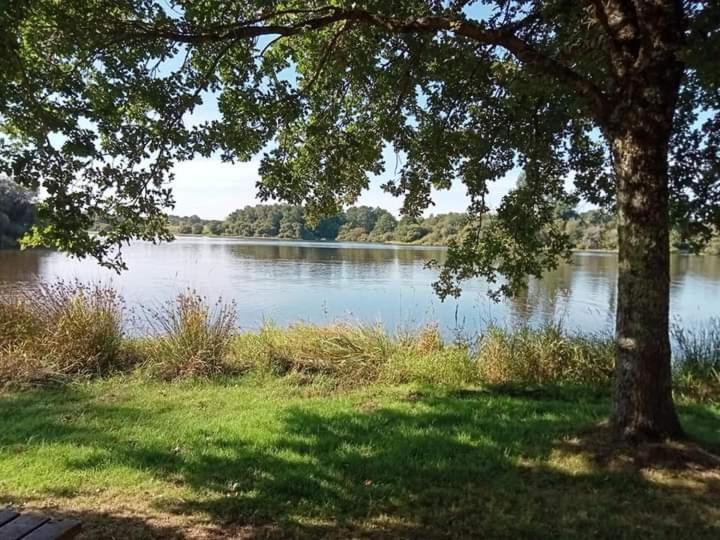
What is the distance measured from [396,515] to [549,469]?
1192 millimetres

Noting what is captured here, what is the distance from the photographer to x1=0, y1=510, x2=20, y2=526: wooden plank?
6.66 ft

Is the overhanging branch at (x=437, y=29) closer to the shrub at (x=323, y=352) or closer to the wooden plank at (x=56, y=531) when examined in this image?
the wooden plank at (x=56, y=531)

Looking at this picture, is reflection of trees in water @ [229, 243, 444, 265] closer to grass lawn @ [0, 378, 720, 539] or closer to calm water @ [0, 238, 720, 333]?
calm water @ [0, 238, 720, 333]

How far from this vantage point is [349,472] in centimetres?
354

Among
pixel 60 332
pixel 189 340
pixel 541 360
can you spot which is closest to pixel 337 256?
pixel 189 340

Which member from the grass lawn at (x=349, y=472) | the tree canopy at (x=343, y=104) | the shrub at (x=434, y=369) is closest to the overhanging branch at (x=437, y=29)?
the tree canopy at (x=343, y=104)

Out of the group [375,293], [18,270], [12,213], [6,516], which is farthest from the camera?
[12,213]

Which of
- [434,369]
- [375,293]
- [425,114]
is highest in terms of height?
[425,114]

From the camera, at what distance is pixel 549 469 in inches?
139

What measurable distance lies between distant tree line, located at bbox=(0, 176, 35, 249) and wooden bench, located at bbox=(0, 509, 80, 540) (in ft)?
126

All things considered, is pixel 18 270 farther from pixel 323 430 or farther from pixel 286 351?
pixel 323 430

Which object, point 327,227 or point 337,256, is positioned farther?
point 327,227

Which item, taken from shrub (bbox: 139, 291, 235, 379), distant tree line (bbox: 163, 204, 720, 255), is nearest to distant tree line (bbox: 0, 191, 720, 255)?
distant tree line (bbox: 163, 204, 720, 255)

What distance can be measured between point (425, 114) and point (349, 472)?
3.99m
